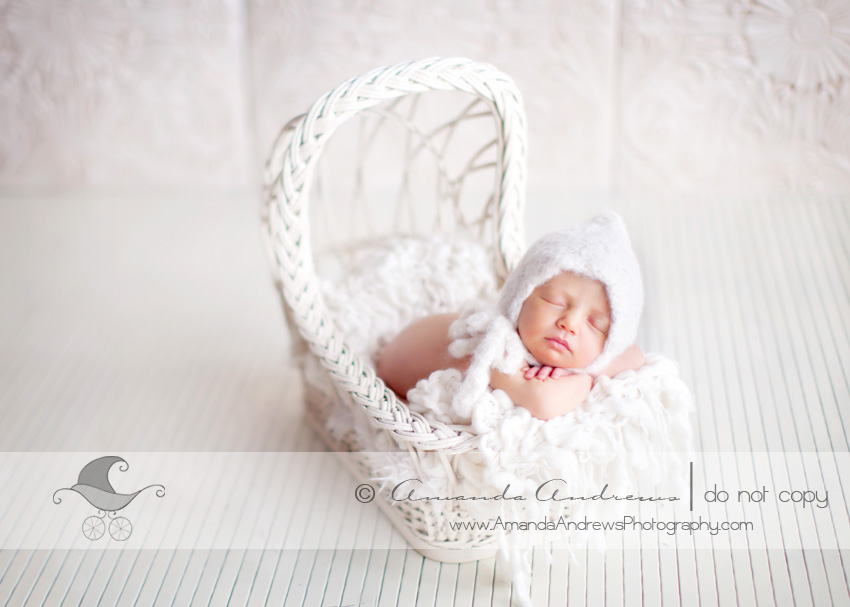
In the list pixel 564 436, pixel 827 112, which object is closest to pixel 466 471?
pixel 564 436

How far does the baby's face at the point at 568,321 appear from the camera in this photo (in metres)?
1.11

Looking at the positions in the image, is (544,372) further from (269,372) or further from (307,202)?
(269,372)

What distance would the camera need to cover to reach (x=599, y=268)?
1.09m

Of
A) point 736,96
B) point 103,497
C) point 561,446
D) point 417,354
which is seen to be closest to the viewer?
point 561,446

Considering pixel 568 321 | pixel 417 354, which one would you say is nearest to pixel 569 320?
pixel 568 321

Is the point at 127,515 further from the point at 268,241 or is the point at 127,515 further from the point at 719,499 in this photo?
the point at 719,499

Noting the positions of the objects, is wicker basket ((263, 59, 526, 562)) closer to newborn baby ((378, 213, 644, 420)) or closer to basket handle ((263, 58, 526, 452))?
basket handle ((263, 58, 526, 452))

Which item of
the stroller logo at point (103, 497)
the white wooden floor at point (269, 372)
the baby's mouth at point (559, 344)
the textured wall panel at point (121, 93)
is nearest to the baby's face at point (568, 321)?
the baby's mouth at point (559, 344)

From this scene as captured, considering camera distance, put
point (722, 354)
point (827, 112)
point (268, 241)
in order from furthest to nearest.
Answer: point (827, 112) → point (722, 354) → point (268, 241)

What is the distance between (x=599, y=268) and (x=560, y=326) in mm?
100

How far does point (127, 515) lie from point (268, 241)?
55cm

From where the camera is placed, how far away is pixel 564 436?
42.0 inches

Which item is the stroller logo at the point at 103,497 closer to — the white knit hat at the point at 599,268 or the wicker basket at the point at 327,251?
the wicker basket at the point at 327,251

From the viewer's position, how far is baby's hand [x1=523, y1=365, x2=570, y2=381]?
1.12 m
